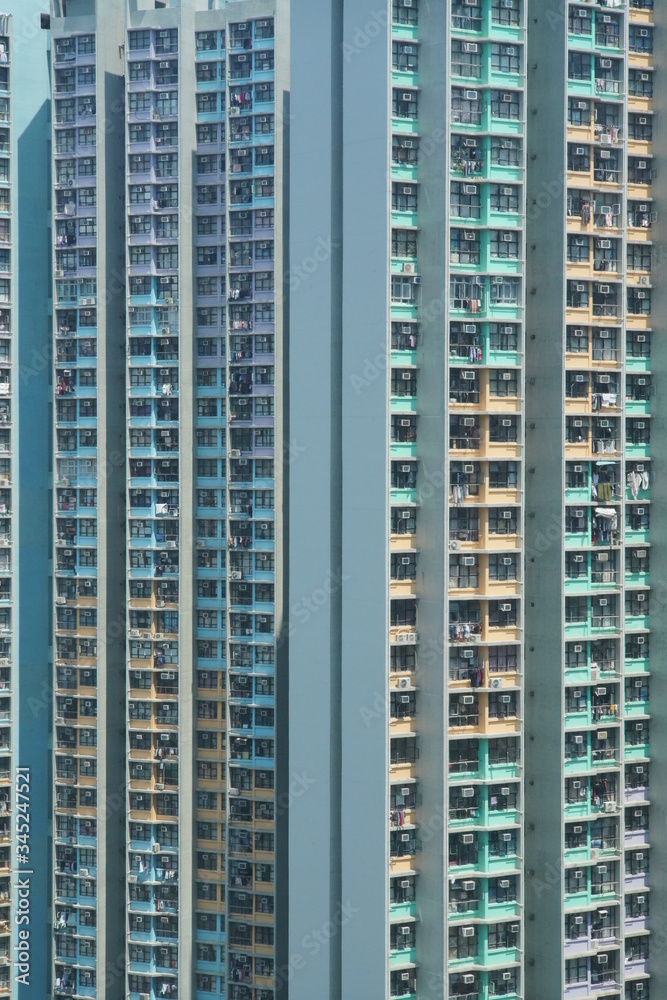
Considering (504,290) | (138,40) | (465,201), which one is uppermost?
(138,40)

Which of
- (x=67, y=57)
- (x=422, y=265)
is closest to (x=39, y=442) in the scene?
(x=67, y=57)

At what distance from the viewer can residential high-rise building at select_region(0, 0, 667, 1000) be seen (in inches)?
1196

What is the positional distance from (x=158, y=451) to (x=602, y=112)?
15.8 metres

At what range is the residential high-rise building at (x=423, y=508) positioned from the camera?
30391mm

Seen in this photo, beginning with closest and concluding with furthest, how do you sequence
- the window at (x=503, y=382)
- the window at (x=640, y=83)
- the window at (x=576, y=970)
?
the window at (x=503, y=382)
the window at (x=576, y=970)
the window at (x=640, y=83)

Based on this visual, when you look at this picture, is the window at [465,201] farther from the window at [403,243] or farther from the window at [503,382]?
the window at [503,382]

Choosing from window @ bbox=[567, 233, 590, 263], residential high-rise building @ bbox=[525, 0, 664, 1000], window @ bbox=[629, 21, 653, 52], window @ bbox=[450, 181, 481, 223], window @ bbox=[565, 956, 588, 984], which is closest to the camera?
window @ bbox=[450, 181, 481, 223]

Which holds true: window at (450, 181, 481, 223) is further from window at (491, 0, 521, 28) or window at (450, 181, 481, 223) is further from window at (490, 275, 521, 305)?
window at (491, 0, 521, 28)

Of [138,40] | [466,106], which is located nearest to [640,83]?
[466,106]

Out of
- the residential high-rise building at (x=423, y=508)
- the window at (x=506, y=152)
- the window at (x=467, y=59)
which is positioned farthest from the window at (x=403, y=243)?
the window at (x=467, y=59)

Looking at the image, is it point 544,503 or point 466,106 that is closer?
point 466,106

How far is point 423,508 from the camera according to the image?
100 feet

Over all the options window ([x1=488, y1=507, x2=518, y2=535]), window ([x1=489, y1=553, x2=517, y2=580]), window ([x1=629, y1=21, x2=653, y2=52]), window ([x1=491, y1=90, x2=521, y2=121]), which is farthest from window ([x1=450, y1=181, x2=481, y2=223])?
window ([x1=489, y1=553, x2=517, y2=580])

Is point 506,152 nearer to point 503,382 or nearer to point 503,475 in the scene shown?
point 503,382
